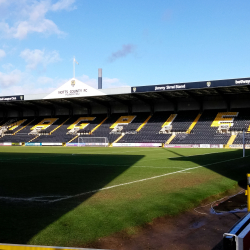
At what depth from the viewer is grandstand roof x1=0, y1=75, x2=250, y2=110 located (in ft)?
136

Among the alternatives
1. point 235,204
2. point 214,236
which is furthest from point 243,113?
point 214,236

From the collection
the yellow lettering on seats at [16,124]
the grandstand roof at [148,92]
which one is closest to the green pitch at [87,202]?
the grandstand roof at [148,92]

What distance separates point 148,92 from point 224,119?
1364 cm

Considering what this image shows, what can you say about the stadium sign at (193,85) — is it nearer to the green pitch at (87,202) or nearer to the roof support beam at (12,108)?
the green pitch at (87,202)

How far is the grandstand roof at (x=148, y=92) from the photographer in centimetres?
4131

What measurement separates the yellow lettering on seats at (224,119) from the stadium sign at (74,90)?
19.8m

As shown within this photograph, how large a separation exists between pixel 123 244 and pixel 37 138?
174 ft

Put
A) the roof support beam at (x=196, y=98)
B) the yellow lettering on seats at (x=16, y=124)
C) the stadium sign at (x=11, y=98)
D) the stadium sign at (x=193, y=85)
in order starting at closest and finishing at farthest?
the stadium sign at (x=193, y=85) → the roof support beam at (x=196, y=98) → the stadium sign at (x=11, y=98) → the yellow lettering on seats at (x=16, y=124)

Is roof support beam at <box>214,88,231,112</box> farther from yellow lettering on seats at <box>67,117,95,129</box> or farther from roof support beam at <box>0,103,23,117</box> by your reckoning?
roof support beam at <box>0,103,23,117</box>

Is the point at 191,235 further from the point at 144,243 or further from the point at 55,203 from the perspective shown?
the point at 55,203

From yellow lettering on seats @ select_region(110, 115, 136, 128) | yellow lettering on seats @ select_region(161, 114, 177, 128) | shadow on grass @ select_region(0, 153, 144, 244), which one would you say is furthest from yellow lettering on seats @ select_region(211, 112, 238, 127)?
shadow on grass @ select_region(0, 153, 144, 244)

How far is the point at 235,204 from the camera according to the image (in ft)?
26.4

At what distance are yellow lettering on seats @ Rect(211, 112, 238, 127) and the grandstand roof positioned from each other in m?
3.04

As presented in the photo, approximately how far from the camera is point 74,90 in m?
49.4
